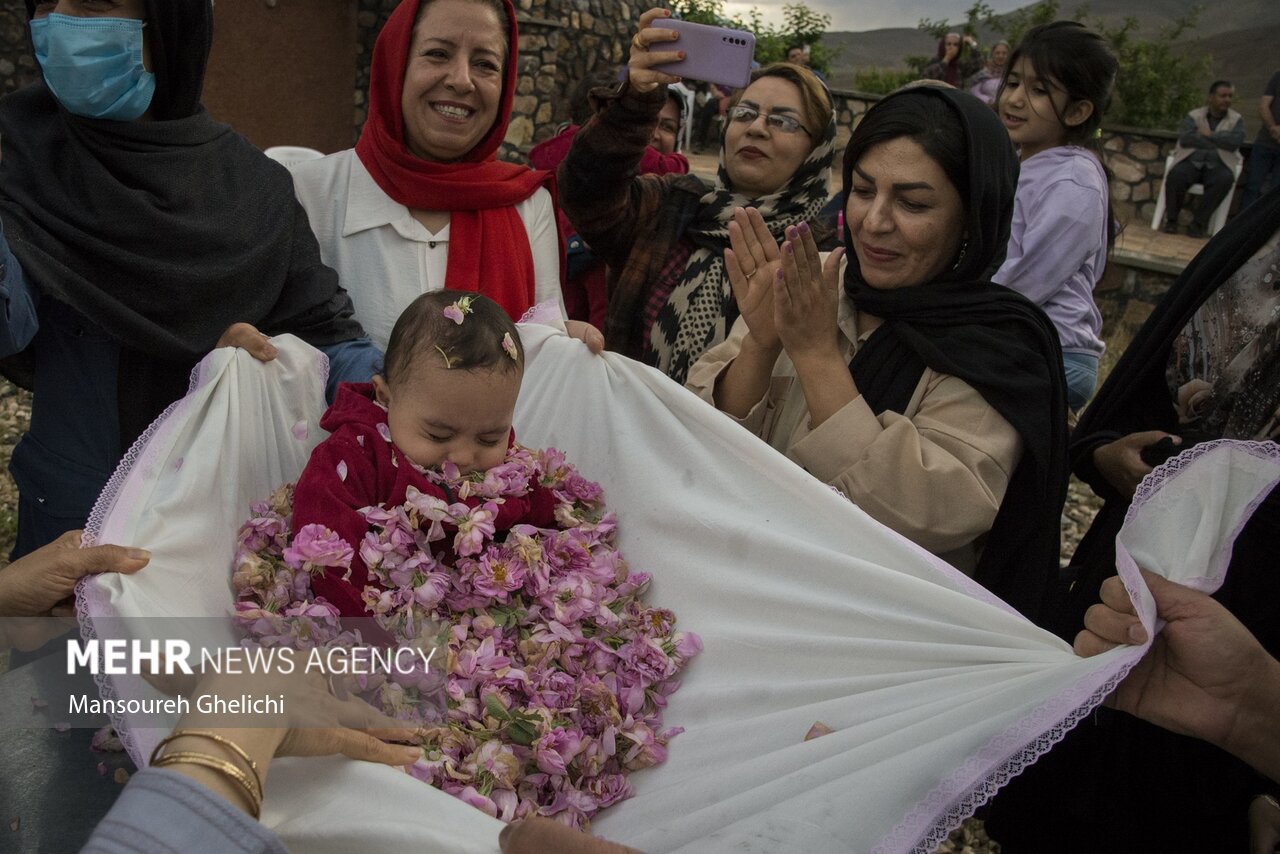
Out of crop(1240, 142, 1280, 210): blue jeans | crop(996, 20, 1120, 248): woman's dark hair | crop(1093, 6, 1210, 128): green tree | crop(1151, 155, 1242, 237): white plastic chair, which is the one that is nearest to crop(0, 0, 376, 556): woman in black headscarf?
crop(996, 20, 1120, 248): woman's dark hair

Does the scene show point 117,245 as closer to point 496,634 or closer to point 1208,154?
point 496,634

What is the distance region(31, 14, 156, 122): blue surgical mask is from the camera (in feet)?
6.74

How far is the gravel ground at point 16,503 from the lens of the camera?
326 cm

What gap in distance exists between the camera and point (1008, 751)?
1386mm

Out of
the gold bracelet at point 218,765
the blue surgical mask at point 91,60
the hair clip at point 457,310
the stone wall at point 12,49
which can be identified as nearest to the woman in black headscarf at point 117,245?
the blue surgical mask at point 91,60

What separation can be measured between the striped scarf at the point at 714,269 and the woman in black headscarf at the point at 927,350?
0.70 meters

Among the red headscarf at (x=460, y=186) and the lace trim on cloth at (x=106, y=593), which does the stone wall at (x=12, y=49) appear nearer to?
the red headscarf at (x=460, y=186)

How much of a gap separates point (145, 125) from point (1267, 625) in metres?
2.51

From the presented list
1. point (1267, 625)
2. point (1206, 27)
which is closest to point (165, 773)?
point (1267, 625)

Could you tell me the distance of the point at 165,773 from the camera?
1.16 metres

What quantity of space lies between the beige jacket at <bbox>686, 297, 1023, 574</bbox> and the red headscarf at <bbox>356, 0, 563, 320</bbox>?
3.21 ft

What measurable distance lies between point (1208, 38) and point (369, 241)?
41.7 metres

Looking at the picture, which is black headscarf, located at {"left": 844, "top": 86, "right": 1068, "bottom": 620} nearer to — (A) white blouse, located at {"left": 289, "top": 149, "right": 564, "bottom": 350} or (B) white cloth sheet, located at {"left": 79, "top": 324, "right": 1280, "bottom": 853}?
(B) white cloth sheet, located at {"left": 79, "top": 324, "right": 1280, "bottom": 853}

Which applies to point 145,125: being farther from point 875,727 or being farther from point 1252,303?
point 1252,303
